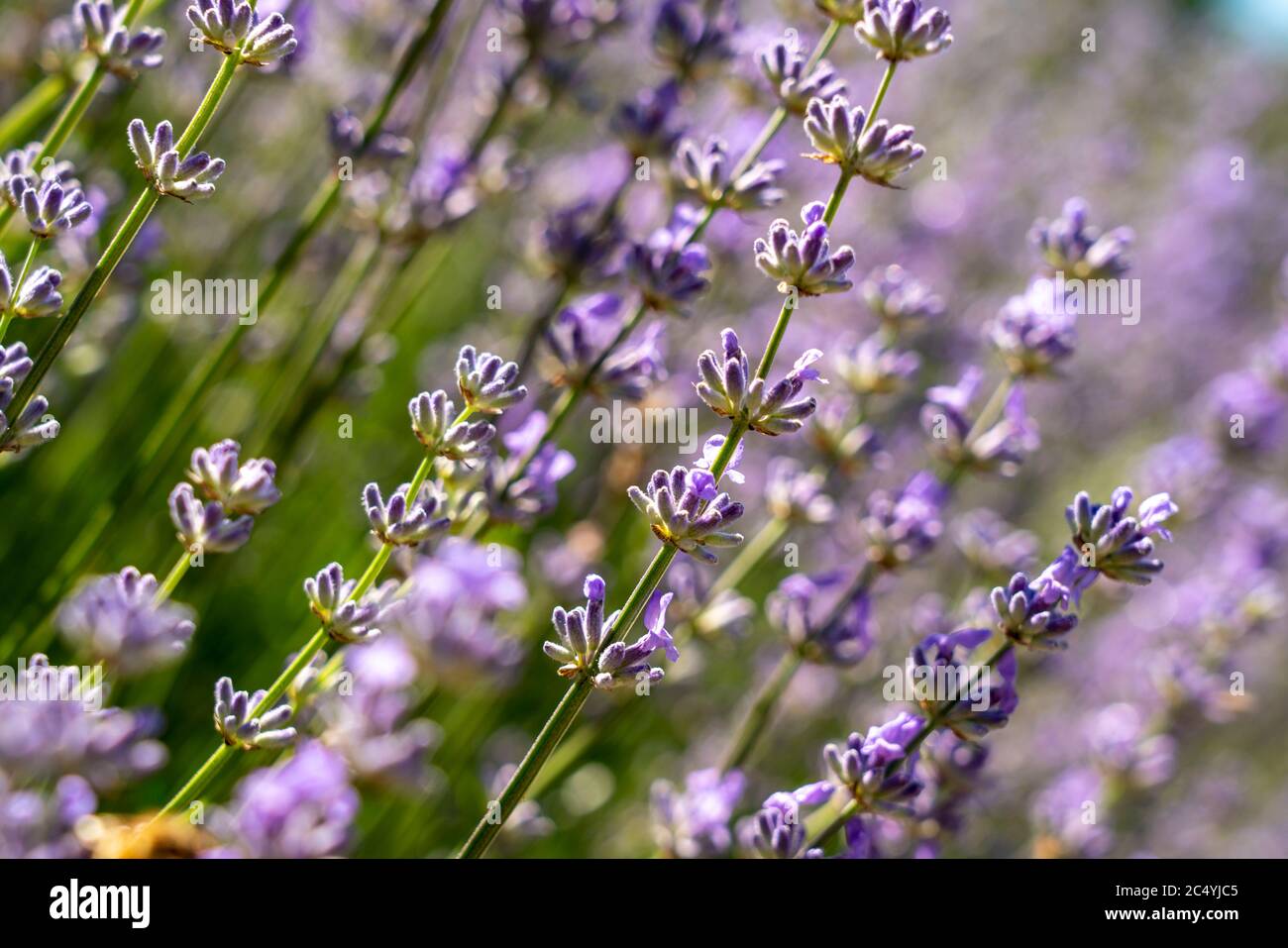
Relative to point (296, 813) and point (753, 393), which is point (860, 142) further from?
point (296, 813)

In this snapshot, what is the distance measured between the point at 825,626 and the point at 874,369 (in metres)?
0.57

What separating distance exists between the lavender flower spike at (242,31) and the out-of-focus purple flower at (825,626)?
124 centimetres

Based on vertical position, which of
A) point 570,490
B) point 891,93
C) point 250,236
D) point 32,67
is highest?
point 891,93

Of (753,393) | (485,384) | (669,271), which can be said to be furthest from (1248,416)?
(485,384)

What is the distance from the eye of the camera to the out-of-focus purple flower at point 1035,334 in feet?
6.84

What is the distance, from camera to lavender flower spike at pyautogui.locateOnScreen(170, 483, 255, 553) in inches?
61.6

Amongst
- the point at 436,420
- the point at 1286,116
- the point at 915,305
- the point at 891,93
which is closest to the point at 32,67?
the point at 436,420

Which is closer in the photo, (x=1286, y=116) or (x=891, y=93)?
(x=891, y=93)

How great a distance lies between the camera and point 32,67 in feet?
9.75

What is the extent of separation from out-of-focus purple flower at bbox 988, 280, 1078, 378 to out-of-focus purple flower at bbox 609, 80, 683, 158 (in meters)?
0.81

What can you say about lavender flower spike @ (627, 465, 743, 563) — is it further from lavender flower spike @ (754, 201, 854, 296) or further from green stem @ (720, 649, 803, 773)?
green stem @ (720, 649, 803, 773)
